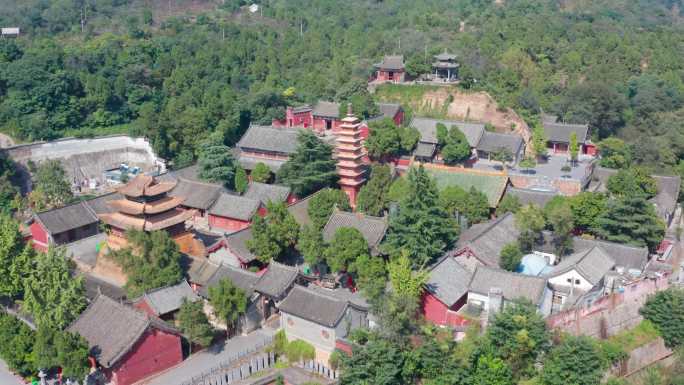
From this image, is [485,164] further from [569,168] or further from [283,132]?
[283,132]

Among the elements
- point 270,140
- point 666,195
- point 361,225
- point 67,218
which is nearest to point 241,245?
point 361,225

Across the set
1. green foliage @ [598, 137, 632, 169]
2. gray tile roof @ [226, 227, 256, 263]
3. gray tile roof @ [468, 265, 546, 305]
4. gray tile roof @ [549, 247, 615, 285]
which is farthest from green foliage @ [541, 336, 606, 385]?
green foliage @ [598, 137, 632, 169]

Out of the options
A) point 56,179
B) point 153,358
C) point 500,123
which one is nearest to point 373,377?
point 153,358

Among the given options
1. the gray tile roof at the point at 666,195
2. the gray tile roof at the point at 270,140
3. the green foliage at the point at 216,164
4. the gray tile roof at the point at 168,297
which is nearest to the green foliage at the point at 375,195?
the gray tile roof at the point at 270,140

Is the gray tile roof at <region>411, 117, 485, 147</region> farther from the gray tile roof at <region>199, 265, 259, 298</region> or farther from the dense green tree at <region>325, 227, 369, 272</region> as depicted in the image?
the gray tile roof at <region>199, 265, 259, 298</region>

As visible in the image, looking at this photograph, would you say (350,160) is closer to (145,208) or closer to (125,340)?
(145,208)
